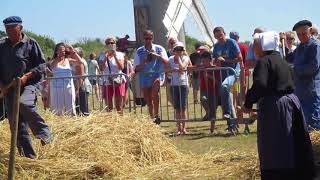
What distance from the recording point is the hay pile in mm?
7188

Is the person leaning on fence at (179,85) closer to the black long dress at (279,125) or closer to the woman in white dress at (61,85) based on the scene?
the woman in white dress at (61,85)

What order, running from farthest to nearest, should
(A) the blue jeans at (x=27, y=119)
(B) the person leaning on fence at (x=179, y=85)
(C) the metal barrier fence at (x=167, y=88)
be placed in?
1. (B) the person leaning on fence at (x=179, y=85)
2. (C) the metal barrier fence at (x=167, y=88)
3. (A) the blue jeans at (x=27, y=119)

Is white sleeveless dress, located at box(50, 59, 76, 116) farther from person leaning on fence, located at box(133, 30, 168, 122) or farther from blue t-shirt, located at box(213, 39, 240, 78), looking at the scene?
blue t-shirt, located at box(213, 39, 240, 78)

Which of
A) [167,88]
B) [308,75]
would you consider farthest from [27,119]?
[167,88]

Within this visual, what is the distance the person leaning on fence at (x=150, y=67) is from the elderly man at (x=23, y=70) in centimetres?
430

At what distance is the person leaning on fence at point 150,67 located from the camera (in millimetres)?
11805

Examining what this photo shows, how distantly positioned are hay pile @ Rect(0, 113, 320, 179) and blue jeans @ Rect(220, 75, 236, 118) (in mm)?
2536

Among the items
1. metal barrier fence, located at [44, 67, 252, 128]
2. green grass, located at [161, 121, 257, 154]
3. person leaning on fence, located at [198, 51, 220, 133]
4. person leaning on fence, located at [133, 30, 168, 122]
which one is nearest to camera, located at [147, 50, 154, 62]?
person leaning on fence, located at [133, 30, 168, 122]

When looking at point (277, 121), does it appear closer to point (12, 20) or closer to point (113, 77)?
point (12, 20)

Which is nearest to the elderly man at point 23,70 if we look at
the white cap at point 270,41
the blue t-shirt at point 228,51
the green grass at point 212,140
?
the green grass at point 212,140

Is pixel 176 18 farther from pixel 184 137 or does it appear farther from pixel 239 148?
pixel 239 148

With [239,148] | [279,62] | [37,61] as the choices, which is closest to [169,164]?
[239,148]

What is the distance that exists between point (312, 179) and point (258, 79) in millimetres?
1129

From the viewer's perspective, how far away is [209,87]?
1162cm
